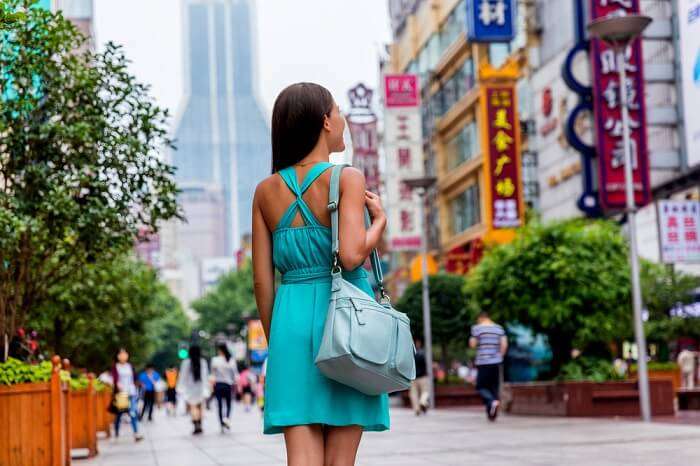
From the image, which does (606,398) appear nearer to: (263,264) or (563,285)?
(563,285)

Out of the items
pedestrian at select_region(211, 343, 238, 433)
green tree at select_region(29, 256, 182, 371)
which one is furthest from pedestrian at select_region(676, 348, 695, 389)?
green tree at select_region(29, 256, 182, 371)

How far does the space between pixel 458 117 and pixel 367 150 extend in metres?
5.70

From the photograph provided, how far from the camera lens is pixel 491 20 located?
46656mm

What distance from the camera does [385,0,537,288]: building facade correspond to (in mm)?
50281

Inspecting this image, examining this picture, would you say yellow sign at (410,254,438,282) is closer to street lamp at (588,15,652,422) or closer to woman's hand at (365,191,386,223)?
street lamp at (588,15,652,422)

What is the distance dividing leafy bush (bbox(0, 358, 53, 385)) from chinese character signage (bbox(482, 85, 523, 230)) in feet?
111

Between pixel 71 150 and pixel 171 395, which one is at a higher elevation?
pixel 71 150

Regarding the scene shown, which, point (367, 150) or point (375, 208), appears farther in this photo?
point (367, 150)

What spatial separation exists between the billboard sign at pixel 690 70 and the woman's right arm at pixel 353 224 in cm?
3537

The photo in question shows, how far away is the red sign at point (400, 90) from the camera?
49875 millimetres

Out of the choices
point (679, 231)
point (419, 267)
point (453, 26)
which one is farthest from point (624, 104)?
point (453, 26)

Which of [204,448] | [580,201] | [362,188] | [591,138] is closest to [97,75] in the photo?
[204,448]

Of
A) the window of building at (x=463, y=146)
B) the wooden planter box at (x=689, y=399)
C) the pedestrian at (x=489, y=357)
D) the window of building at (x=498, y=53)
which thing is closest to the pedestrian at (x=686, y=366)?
the wooden planter box at (x=689, y=399)

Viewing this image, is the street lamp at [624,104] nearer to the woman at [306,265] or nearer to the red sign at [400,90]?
the woman at [306,265]
